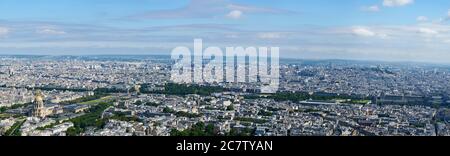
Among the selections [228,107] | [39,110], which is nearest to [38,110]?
[39,110]

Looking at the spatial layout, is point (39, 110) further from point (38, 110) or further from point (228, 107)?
point (228, 107)

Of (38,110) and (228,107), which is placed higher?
(38,110)

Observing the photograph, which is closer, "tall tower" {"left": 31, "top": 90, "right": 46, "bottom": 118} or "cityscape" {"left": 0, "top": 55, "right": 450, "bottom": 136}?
"cityscape" {"left": 0, "top": 55, "right": 450, "bottom": 136}

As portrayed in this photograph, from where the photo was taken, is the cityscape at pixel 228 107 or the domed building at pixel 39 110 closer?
the cityscape at pixel 228 107

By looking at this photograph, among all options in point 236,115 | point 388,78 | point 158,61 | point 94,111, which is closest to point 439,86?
point 388,78

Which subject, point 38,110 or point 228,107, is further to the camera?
point 228,107

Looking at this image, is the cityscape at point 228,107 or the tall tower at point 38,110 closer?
the cityscape at point 228,107
